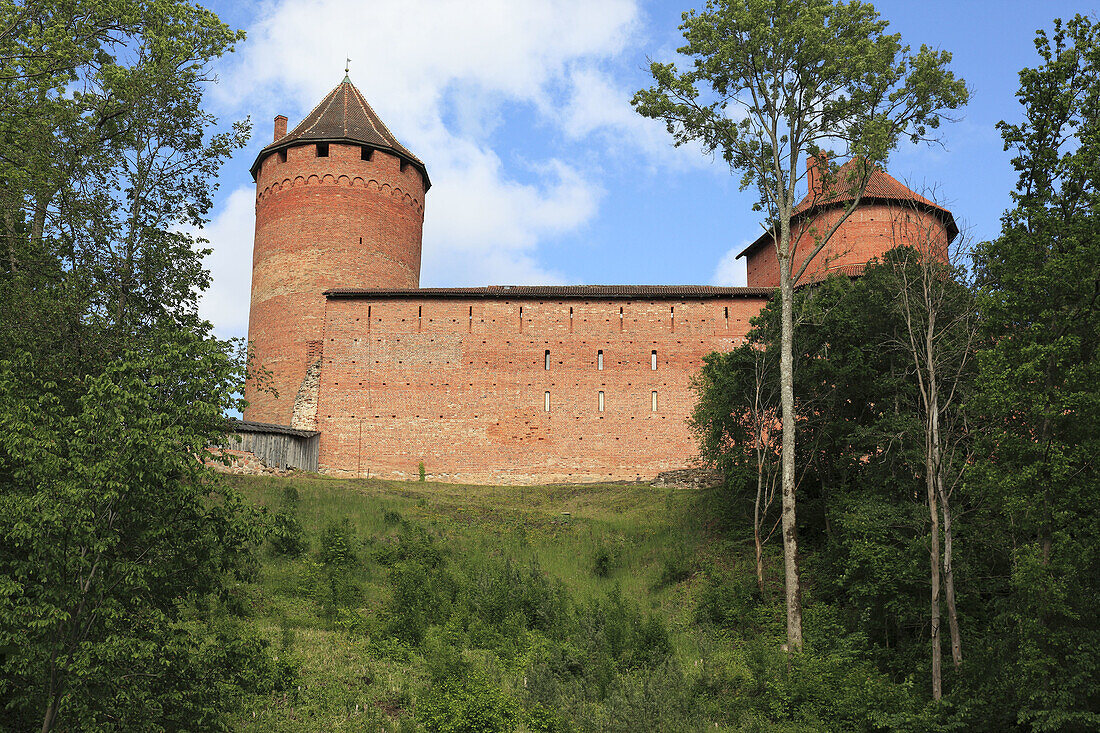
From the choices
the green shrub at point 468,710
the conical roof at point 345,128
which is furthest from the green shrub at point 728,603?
the conical roof at point 345,128

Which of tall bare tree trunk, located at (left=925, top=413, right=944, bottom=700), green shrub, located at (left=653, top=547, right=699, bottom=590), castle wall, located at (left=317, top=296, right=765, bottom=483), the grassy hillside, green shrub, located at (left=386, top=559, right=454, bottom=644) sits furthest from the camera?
castle wall, located at (left=317, top=296, right=765, bottom=483)

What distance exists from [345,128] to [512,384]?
1309cm

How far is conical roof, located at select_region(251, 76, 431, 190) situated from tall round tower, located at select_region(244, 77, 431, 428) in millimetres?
47

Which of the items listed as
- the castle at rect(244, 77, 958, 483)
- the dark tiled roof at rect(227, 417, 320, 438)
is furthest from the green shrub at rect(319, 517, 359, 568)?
the castle at rect(244, 77, 958, 483)

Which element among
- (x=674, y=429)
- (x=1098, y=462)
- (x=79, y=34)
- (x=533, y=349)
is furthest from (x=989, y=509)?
(x=533, y=349)

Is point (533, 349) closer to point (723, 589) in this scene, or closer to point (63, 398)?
point (723, 589)

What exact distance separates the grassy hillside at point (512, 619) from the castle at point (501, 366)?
5549 millimetres

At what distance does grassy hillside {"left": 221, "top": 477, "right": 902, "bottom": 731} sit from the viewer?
10.4 metres

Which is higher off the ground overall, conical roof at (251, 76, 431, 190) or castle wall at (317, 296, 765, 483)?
conical roof at (251, 76, 431, 190)

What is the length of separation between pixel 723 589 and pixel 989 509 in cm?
558

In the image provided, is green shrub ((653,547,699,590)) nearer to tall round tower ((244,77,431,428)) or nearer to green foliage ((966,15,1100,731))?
green foliage ((966,15,1100,731))

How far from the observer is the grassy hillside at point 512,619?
10.4 metres

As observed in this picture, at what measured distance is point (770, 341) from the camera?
19.1 meters

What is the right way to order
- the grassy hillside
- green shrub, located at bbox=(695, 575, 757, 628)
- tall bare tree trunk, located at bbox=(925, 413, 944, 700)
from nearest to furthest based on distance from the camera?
the grassy hillside
tall bare tree trunk, located at bbox=(925, 413, 944, 700)
green shrub, located at bbox=(695, 575, 757, 628)
